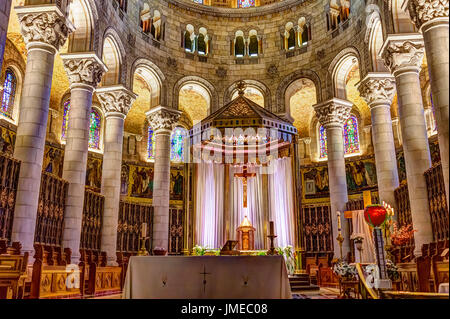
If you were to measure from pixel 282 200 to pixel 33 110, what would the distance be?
10318mm

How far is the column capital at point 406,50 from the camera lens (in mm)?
12836

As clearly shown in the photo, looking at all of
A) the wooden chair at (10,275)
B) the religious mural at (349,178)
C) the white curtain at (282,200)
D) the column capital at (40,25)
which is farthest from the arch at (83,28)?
the religious mural at (349,178)

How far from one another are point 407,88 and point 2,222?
12.2 metres

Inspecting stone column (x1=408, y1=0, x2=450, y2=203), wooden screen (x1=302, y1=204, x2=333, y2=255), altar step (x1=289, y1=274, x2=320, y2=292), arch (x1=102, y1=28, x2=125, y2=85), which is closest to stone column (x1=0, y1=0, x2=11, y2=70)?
arch (x1=102, y1=28, x2=125, y2=85)

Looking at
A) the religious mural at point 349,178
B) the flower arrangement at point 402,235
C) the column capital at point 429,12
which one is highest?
the column capital at point 429,12

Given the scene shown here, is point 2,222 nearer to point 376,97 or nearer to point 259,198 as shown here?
point 259,198

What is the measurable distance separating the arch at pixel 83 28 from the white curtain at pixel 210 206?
255 inches

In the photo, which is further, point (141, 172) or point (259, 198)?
point (141, 172)

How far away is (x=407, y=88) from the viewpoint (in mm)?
12742

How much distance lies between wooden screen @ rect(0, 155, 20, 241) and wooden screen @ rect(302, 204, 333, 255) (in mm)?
13895

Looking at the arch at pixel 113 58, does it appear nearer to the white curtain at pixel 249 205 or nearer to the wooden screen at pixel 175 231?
the white curtain at pixel 249 205

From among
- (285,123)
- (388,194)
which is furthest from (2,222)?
(388,194)

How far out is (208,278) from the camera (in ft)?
23.1

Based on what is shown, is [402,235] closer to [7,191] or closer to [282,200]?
[282,200]
